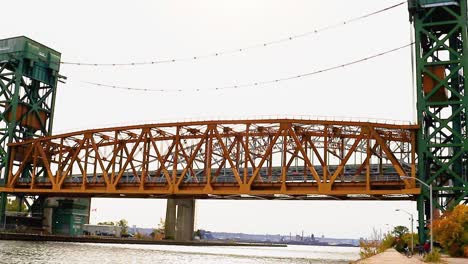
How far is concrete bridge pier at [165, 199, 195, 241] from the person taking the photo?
143875mm

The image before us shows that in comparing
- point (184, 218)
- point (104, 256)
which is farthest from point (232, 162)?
point (184, 218)

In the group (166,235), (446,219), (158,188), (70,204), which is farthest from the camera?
(166,235)

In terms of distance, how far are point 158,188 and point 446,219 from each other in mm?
43738

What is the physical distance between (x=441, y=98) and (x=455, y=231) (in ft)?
69.8

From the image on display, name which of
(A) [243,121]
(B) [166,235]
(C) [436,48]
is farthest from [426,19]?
(B) [166,235]

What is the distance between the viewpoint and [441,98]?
70375 mm

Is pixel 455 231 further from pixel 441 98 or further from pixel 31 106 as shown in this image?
pixel 31 106

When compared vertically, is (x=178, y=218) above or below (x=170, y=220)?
above

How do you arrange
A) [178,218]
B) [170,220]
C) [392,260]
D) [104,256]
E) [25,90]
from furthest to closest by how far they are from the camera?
[170,220]
[178,218]
[25,90]
[104,256]
[392,260]

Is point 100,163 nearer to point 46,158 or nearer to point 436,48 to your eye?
point 46,158

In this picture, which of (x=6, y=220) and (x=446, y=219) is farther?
(x=6, y=220)

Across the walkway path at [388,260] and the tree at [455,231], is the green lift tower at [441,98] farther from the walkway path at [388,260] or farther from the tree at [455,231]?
the walkway path at [388,260]

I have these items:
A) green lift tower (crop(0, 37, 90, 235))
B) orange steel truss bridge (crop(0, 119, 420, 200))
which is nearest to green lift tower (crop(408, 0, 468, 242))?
orange steel truss bridge (crop(0, 119, 420, 200))

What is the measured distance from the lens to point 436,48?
69312 mm
